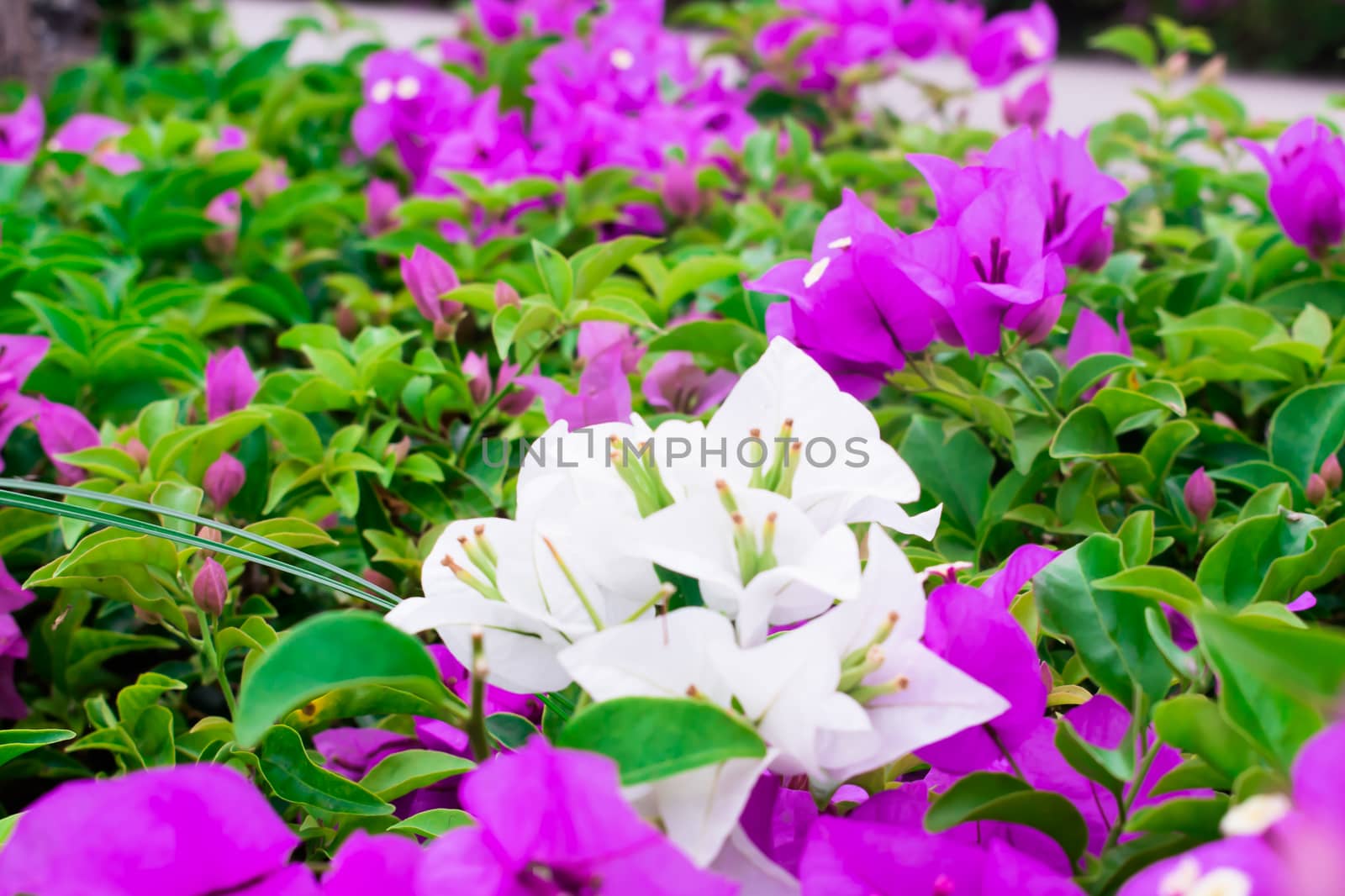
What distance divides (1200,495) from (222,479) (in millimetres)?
580

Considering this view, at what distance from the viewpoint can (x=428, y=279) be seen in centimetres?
82

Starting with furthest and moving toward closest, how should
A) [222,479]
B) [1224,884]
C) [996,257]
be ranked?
[222,479], [996,257], [1224,884]

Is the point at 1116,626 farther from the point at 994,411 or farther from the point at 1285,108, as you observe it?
the point at 1285,108

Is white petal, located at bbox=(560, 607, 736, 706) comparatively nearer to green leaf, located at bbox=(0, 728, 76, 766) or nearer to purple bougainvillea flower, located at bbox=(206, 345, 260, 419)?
green leaf, located at bbox=(0, 728, 76, 766)

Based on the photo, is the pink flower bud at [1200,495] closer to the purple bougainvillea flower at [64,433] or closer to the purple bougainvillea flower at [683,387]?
the purple bougainvillea flower at [683,387]

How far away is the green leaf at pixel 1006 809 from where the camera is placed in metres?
0.37

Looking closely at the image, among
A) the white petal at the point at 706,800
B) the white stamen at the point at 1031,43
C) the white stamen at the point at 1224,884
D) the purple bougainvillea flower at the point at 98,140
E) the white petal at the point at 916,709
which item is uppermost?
the white stamen at the point at 1031,43

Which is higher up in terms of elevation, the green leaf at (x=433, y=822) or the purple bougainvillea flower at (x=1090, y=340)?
the purple bougainvillea flower at (x=1090, y=340)

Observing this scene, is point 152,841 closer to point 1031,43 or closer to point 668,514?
point 668,514

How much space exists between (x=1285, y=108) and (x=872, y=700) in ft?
16.3

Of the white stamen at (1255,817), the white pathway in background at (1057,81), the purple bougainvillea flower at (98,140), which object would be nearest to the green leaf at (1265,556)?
the white stamen at (1255,817)

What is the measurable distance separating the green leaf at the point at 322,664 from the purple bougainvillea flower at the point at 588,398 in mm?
328

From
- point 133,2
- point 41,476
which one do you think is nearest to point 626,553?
point 41,476

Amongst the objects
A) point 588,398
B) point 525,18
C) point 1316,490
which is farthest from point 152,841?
point 525,18
